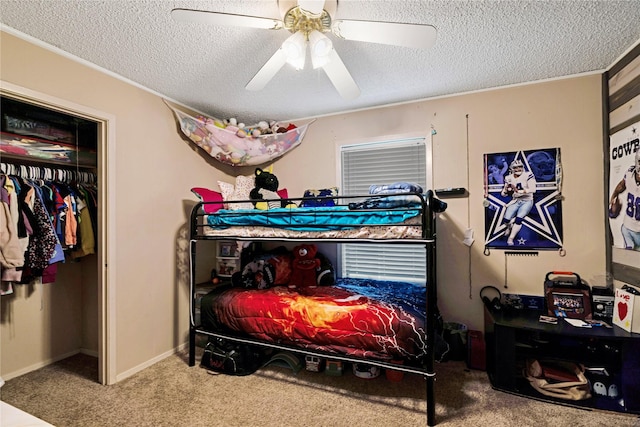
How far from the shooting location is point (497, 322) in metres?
2.14

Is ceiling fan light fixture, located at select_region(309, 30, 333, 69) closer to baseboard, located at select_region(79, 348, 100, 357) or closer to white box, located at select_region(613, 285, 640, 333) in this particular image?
white box, located at select_region(613, 285, 640, 333)

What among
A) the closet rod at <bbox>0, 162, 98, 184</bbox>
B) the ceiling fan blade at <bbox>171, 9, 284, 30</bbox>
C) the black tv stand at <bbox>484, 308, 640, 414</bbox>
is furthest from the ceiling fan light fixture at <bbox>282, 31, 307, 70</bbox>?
the closet rod at <bbox>0, 162, 98, 184</bbox>

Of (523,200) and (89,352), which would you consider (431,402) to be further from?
(89,352)

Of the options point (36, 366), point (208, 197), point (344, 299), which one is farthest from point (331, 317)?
point (36, 366)

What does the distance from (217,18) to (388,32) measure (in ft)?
2.59

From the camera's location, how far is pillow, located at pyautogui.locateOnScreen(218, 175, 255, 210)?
9.38 feet

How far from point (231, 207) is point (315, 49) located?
1.72 metres

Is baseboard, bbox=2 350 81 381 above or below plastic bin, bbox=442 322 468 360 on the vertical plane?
below

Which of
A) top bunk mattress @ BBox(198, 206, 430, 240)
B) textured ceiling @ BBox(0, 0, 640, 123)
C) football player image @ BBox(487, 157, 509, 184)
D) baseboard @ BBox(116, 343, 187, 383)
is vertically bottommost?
baseboard @ BBox(116, 343, 187, 383)

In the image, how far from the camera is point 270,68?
Answer: 1765mm

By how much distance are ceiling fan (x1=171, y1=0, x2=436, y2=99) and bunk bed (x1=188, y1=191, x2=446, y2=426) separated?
0.85m

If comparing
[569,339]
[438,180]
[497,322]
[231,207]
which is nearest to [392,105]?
[438,180]

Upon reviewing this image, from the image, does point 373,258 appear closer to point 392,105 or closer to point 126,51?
point 392,105

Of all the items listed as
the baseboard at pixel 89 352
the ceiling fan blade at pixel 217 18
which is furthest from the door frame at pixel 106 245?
the ceiling fan blade at pixel 217 18
